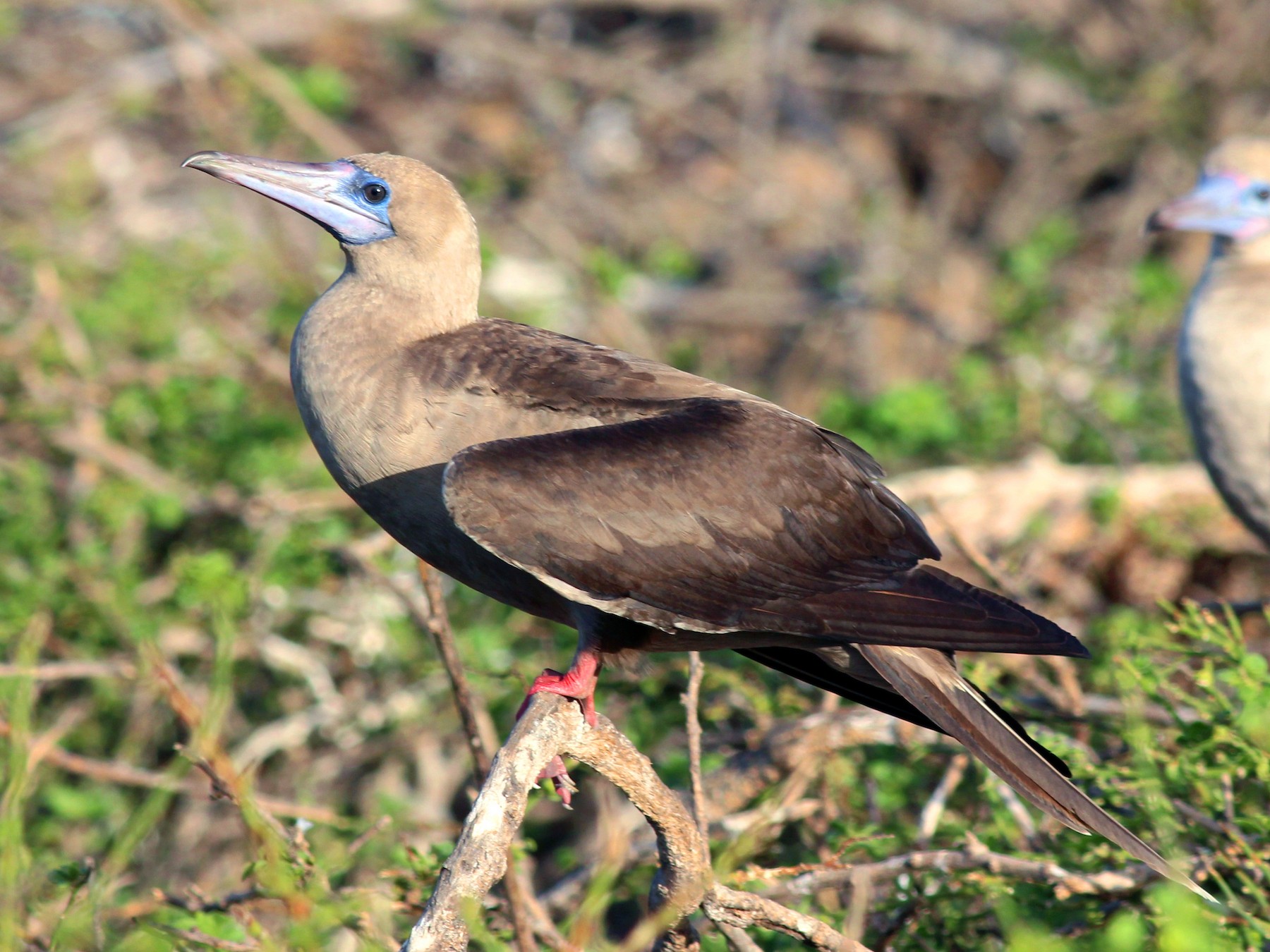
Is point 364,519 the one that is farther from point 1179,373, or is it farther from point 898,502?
point 1179,373

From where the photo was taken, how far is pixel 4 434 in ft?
19.7

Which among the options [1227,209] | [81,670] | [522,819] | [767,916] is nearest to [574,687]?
[522,819]

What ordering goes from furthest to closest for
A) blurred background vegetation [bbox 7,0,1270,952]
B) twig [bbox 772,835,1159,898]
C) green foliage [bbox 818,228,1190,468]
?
green foliage [bbox 818,228,1190,468] → blurred background vegetation [bbox 7,0,1270,952] → twig [bbox 772,835,1159,898]

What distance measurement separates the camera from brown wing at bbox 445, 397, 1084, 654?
3.04 meters

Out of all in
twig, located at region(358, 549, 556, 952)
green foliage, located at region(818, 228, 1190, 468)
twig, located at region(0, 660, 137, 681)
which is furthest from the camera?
green foliage, located at region(818, 228, 1190, 468)

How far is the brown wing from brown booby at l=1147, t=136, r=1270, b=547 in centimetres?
201

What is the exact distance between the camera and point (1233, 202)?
5.43 m

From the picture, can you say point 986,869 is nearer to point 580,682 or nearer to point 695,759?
point 695,759

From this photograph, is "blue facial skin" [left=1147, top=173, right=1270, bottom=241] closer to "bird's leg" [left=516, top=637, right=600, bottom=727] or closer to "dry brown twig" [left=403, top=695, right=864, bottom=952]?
"bird's leg" [left=516, top=637, right=600, bottom=727]

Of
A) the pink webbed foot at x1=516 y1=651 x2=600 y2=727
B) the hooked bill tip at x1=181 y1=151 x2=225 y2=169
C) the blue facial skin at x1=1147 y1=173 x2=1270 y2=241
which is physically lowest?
the pink webbed foot at x1=516 y1=651 x2=600 y2=727

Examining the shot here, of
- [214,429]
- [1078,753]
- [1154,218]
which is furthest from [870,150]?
[1078,753]

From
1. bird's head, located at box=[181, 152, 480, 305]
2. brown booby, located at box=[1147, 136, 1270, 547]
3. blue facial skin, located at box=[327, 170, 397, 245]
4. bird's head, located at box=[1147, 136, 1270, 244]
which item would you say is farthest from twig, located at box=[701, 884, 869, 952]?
bird's head, located at box=[1147, 136, 1270, 244]

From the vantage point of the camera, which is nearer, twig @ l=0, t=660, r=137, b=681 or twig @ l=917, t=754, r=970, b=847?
twig @ l=917, t=754, r=970, b=847

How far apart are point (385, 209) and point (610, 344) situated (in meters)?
3.60
